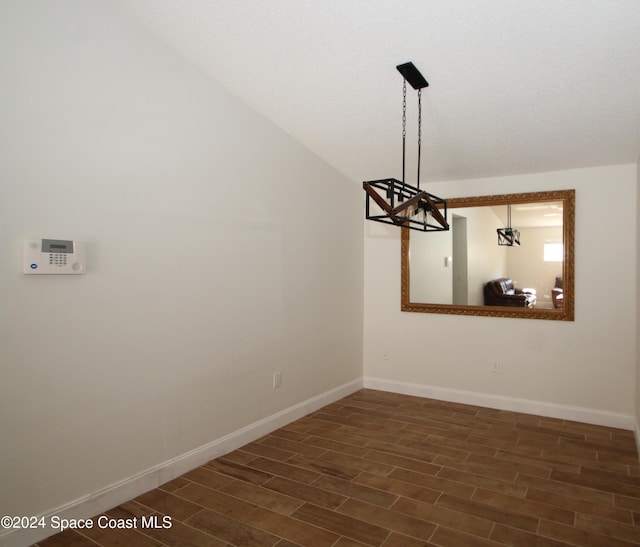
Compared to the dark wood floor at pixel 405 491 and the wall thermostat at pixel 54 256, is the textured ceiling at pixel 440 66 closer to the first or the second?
the wall thermostat at pixel 54 256

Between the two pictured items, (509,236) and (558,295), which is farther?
(509,236)

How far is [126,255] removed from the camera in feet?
8.37

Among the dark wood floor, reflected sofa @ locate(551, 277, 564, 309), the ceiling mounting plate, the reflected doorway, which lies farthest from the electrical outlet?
reflected sofa @ locate(551, 277, 564, 309)

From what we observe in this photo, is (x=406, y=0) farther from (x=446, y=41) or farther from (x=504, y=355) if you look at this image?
(x=504, y=355)

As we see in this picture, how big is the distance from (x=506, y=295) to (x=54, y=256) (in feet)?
12.9

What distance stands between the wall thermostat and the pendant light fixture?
375cm

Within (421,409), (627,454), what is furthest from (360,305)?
(627,454)

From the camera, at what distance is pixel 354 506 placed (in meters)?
2.51

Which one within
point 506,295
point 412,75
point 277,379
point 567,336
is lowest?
point 277,379

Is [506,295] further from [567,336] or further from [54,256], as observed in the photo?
Answer: [54,256]

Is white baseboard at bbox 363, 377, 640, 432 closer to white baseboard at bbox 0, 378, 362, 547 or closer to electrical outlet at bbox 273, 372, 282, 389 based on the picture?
white baseboard at bbox 0, 378, 362, 547

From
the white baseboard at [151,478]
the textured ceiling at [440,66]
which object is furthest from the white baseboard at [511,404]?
the textured ceiling at [440,66]

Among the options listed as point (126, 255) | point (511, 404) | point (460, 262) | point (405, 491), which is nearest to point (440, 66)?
point (126, 255)

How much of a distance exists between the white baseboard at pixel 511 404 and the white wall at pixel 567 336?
2cm
